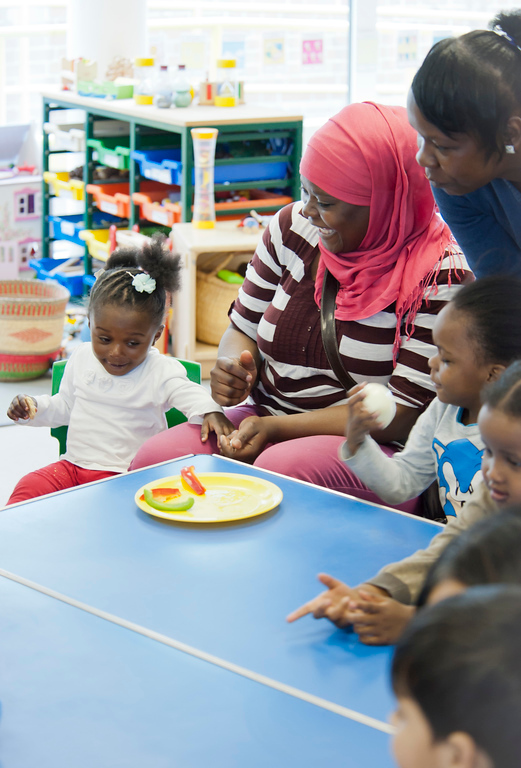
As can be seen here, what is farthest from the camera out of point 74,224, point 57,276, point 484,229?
point 74,224

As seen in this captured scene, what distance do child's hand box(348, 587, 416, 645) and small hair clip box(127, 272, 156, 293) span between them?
45.0 inches

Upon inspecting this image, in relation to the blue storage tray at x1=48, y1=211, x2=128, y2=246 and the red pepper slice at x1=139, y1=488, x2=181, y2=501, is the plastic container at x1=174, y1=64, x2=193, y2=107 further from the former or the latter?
the red pepper slice at x1=139, y1=488, x2=181, y2=501

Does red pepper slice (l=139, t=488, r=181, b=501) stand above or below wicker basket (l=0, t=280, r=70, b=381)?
above

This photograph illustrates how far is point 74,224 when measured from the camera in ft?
16.7

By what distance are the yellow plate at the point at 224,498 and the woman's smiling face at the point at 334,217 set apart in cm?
58

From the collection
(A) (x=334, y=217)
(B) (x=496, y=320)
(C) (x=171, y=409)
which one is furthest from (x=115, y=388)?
(B) (x=496, y=320)

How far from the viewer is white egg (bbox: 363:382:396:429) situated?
1.41 metres

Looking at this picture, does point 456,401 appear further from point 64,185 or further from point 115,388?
point 64,185

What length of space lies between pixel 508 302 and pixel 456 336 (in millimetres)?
96

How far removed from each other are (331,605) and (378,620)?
0.20 feet

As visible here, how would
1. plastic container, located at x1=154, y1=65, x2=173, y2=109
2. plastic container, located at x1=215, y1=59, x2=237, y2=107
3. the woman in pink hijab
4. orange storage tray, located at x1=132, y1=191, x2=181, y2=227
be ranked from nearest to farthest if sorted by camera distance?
the woman in pink hijab
orange storage tray, located at x1=132, y1=191, x2=181, y2=227
plastic container, located at x1=154, y1=65, x2=173, y2=109
plastic container, located at x1=215, y1=59, x2=237, y2=107

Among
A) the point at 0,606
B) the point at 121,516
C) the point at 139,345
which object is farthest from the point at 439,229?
the point at 0,606

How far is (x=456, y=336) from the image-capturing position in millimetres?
1444

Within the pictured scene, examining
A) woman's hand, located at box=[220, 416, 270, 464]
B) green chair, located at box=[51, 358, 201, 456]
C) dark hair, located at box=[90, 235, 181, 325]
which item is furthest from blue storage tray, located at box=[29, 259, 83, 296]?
woman's hand, located at box=[220, 416, 270, 464]
